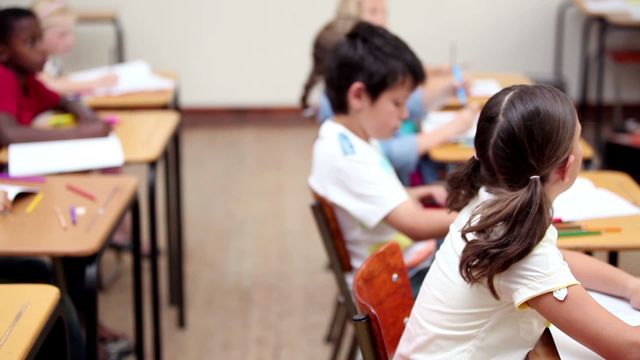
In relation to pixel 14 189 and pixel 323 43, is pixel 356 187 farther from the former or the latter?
pixel 14 189

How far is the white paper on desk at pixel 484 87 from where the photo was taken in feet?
10.9

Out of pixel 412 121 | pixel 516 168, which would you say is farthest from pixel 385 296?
pixel 412 121

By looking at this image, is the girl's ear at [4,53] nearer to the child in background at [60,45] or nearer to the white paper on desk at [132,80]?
the child in background at [60,45]

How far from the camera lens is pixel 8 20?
2770 mm

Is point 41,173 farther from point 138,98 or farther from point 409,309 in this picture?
point 409,309

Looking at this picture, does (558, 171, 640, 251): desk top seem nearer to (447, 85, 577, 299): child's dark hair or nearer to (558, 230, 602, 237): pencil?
(558, 230, 602, 237): pencil

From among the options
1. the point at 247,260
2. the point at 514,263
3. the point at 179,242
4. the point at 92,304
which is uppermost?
the point at 514,263

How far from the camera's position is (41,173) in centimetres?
254

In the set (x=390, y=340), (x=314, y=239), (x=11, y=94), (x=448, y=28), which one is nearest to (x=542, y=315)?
(x=390, y=340)

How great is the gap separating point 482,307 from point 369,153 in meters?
0.77

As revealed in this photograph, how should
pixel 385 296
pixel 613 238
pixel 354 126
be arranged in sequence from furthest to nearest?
1. pixel 354 126
2. pixel 613 238
3. pixel 385 296

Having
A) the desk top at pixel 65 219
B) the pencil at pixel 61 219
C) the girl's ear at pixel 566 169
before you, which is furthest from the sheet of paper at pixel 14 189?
the girl's ear at pixel 566 169

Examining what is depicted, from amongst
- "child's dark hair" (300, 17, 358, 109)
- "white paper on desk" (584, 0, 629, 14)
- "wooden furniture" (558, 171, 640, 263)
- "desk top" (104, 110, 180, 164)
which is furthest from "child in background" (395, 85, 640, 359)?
"white paper on desk" (584, 0, 629, 14)

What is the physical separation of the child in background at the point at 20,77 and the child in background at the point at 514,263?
1.48m
